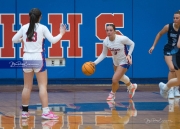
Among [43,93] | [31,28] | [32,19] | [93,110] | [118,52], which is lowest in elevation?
[93,110]

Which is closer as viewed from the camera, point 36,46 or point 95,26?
point 36,46

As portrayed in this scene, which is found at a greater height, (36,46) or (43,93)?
(36,46)

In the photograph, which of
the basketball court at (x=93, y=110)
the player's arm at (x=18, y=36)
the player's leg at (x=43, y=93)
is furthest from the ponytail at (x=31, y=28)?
the basketball court at (x=93, y=110)

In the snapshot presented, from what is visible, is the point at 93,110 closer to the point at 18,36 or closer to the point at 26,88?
the point at 26,88

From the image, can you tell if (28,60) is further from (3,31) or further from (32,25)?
(3,31)

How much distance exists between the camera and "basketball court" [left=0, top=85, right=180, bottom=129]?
10734 millimetres

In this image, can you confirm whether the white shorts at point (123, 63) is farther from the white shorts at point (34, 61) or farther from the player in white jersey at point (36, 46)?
the white shorts at point (34, 61)

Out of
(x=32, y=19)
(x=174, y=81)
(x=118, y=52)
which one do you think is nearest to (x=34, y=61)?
(x=32, y=19)

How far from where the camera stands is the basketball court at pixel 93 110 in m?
10.7

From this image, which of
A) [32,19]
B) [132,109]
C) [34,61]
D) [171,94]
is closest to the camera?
[34,61]

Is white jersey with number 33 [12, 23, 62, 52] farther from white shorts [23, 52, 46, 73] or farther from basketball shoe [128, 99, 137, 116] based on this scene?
basketball shoe [128, 99, 137, 116]

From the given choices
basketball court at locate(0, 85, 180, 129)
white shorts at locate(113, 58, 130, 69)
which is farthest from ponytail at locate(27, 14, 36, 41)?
white shorts at locate(113, 58, 130, 69)

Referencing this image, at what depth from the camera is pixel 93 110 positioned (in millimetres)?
12820

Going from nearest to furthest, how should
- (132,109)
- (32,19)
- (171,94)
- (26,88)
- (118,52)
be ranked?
(32,19)
(26,88)
(132,109)
(118,52)
(171,94)
